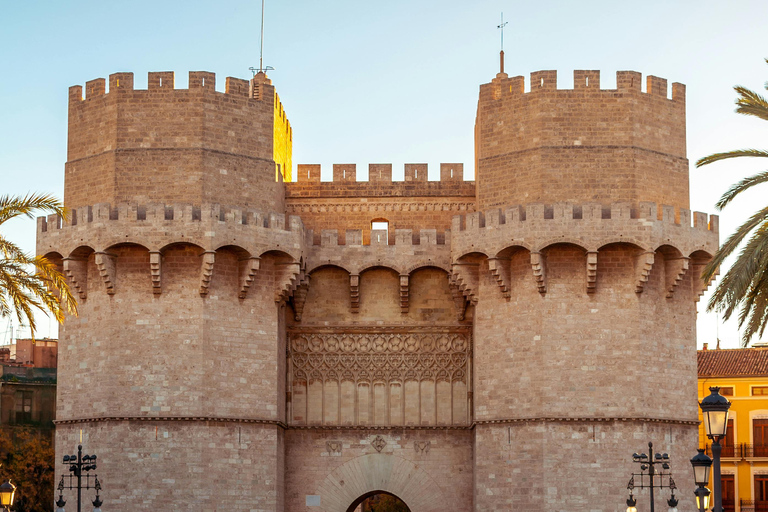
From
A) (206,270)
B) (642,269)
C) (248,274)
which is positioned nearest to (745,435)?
(642,269)

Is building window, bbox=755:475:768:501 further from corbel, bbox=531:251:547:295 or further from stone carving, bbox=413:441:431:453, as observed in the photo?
corbel, bbox=531:251:547:295

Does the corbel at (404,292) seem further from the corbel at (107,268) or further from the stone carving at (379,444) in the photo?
the corbel at (107,268)

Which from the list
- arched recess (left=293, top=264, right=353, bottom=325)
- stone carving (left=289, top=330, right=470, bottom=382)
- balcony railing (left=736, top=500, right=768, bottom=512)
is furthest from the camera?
balcony railing (left=736, top=500, right=768, bottom=512)

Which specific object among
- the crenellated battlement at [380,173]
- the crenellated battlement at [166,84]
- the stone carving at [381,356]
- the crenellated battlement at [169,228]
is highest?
the crenellated battlement at [166,84]

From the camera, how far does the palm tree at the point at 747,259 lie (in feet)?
65.0

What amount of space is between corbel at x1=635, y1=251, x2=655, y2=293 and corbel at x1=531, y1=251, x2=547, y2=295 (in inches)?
81.3

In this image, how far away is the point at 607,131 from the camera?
2820cm

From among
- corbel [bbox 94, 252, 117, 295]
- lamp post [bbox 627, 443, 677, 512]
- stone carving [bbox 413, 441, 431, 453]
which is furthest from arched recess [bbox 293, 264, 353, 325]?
lamp post [bbox 627, 443, 677, 512]

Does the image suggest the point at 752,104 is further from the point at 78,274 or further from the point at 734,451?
the point at 734,451

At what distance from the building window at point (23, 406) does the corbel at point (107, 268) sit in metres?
20.6

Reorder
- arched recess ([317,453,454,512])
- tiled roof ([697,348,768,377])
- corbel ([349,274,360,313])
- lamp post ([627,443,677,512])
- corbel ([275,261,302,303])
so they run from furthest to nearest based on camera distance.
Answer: tiled roof ([697,348,768,377])
corbel ([349,274,360,313])
arched recess ([317,453,454,512])
corbel ([275,261,302,303])
lamp post ([627,443,677,512])

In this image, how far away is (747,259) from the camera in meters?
19.8

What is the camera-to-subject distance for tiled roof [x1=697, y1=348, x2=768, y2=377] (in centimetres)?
4206

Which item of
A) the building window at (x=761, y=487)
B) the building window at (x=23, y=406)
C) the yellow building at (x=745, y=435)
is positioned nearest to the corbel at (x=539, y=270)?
the yellow building at (x=745, y=435)
